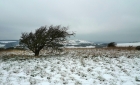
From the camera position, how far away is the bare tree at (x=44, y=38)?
734 inches

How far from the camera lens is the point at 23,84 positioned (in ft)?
24.7

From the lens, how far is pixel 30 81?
26.1 feet

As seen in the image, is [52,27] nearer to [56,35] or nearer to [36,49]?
[56,35]

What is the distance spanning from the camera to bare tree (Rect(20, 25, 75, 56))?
18.7 meters

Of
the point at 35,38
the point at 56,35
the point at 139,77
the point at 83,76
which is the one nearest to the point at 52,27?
the point at 56,35

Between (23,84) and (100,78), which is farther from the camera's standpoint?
(100,78)

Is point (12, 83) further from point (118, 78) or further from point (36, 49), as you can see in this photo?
point (36, 49)

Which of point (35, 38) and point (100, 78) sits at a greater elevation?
point (35, 38)

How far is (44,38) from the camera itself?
1852 centimetres

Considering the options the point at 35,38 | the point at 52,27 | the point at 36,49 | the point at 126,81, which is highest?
the point at 52,27

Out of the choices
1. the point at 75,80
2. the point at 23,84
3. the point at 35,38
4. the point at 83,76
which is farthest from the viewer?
the point at 35,38

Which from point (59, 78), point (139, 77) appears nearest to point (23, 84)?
point (59, 78)

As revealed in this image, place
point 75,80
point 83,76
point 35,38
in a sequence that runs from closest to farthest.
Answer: point 75,80 → point 83,76 → point 35,38

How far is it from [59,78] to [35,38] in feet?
38.1
